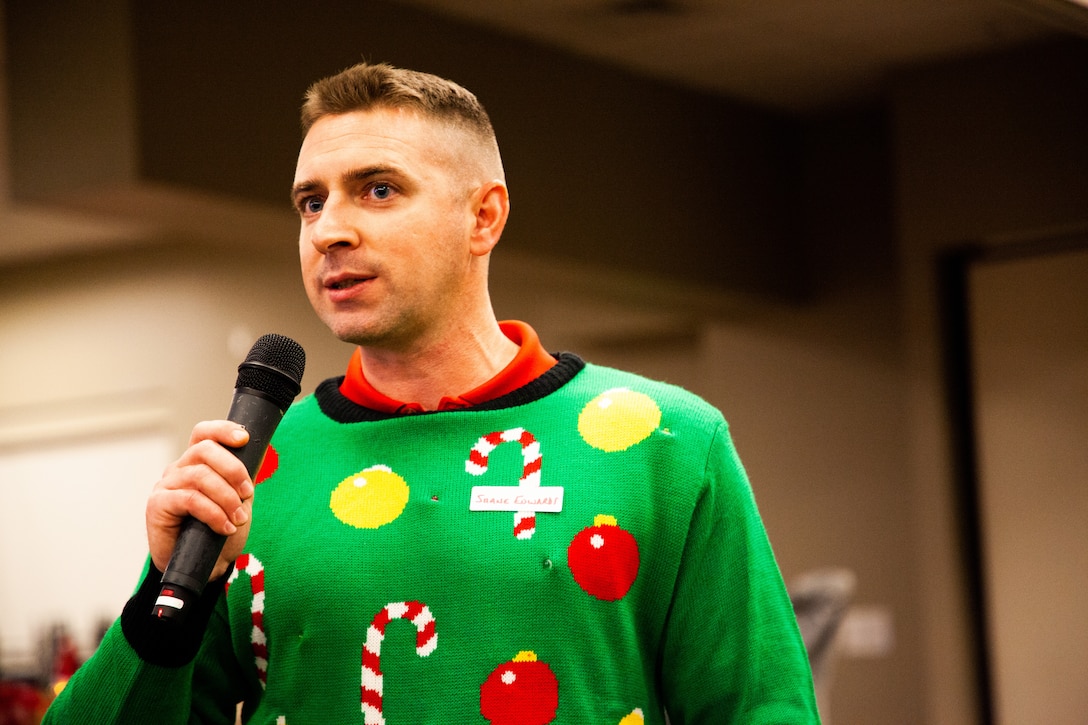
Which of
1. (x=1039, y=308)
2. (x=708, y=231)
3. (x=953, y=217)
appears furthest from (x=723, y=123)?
(x=1039, y=308)

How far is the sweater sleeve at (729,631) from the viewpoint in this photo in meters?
1.29

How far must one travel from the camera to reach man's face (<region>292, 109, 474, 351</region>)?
1.33 meters

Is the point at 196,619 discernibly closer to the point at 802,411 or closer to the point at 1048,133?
the point at 1048,133

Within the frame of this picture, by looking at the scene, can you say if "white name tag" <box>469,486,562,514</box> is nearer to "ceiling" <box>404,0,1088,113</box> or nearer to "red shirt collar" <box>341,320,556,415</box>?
"red shirt collar" <box>341,320,556,415</box>

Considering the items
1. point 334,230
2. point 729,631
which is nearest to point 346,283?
point 334,230

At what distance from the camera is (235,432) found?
1132 mm

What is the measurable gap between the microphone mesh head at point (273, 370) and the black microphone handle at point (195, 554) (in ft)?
0.13

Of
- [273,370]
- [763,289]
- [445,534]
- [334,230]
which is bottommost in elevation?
[445,534]

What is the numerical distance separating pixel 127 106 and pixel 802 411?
3.28 metres

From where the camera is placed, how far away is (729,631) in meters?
1.30

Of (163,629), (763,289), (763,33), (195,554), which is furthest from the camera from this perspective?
(763,289)

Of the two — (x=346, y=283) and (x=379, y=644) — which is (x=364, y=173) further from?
(x=379, y=644)

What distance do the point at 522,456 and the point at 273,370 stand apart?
25cm

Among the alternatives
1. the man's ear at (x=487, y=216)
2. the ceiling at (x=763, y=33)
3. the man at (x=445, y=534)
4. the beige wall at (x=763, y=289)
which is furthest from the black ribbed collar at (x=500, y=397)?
the ceiling at (x=763, y=33)
